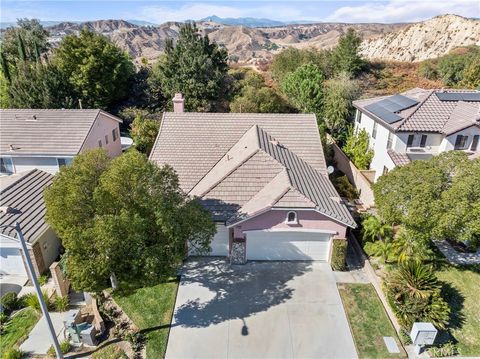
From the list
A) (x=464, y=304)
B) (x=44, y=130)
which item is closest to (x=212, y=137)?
(x=44, y=130)

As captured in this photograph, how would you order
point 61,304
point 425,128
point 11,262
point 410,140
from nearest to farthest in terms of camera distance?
point 61,304, point 11,262, point 425,128, point 410,140

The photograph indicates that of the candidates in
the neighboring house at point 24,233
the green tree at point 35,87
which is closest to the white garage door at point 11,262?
the neighboring house at point 24,233

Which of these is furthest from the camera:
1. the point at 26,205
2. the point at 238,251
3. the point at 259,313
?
the point at 26,205

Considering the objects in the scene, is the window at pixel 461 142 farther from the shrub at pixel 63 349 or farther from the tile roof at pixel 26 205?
the tile roof at pixel 26 205

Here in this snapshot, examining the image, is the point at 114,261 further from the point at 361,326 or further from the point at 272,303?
the point at 361,326

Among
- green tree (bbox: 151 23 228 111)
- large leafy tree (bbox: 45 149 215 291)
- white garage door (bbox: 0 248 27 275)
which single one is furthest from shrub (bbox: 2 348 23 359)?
green tree (bbox: 151 23 228 111)

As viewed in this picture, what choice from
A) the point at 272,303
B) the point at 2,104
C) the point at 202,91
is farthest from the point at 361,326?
the point at 2,104

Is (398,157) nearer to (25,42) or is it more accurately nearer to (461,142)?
(461,142)
